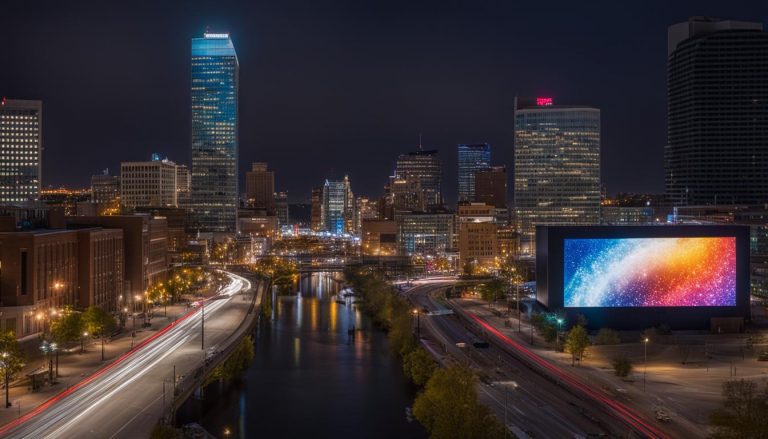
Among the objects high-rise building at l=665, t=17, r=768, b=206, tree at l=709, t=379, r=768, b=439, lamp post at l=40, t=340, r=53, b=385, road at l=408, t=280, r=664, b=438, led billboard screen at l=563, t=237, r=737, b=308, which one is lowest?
road at l=408, t=280, r=664, b=438

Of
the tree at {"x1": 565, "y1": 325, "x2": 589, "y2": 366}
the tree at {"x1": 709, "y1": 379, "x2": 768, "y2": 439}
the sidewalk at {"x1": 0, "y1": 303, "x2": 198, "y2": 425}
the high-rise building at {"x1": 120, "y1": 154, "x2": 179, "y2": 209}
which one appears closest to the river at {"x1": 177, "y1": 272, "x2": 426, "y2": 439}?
the sidewalk at {"x1": 0, "y1": 303, "x2": 198, "y2": 425}

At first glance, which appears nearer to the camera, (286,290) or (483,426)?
(483,426)

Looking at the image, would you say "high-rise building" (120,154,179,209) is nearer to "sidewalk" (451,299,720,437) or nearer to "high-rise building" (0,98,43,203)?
"high-rise building" (0,98,43,203)

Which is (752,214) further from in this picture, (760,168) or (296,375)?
(296,375)

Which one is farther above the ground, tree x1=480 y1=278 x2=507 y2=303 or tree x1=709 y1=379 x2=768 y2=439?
tree x1=709 y1=379 x2=768 y2=439

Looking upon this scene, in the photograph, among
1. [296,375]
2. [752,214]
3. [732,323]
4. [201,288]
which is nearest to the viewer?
[296,375]

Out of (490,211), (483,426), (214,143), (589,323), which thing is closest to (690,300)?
(589,323)

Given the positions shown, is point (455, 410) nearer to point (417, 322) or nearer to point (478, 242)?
point (417, 322)
